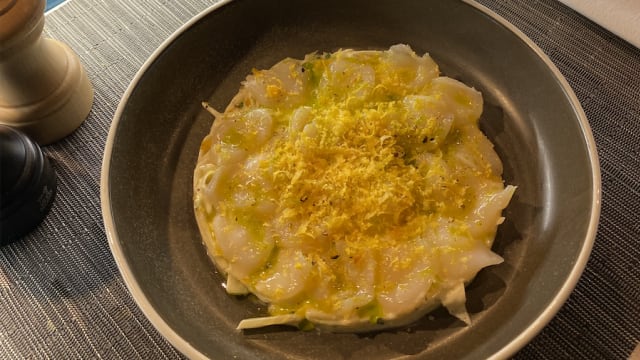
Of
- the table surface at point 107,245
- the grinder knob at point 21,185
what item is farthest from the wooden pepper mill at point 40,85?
the grinder knob at point 21,185

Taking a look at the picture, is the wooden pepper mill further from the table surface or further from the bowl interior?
the bowl interior

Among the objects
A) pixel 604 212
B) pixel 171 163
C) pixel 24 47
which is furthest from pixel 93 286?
pixel 604 212

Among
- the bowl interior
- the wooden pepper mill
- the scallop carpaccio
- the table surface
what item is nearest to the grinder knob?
the table surface

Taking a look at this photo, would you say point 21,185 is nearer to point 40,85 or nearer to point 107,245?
point 107,245

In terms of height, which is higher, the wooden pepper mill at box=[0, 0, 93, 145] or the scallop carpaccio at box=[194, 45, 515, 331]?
the scallop carpaccio at box=[194, 45, 515, 331]

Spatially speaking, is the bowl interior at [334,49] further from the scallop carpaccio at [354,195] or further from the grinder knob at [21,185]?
the grinder knob at [21,185]

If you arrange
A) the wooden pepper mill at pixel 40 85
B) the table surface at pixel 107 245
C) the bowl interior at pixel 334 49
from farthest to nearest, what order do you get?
the wooden pepper mill at pixel 40 85
the table surface at pixel 107 245
the bowl interior at pixel 334 49

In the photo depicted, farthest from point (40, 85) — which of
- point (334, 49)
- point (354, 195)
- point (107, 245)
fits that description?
point (354, 195)
